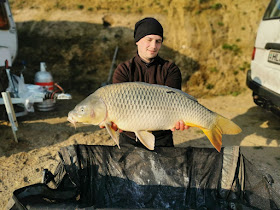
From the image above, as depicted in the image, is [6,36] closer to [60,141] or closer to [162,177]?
[60,141]

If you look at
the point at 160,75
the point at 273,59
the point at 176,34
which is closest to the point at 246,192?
the point at 160,75

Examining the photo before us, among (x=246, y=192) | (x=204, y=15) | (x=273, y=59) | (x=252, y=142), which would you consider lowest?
(x=252, y=142)

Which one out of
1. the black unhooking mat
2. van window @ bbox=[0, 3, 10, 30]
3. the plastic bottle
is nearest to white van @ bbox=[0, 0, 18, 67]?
van window @ bbox=[0, 3, 10, 30]

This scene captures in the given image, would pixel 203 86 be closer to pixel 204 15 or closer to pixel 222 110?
pixel 222 110

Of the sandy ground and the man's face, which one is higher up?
the man's face

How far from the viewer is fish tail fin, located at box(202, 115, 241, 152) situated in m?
1.75

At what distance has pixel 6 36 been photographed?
13.6 ft

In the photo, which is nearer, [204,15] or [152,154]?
[152,154]

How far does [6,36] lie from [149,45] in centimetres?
327

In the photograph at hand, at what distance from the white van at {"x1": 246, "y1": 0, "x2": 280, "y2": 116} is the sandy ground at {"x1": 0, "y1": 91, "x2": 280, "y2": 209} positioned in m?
0.55

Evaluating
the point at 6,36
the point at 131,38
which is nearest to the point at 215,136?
the point at 6,36

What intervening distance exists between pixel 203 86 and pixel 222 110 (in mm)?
1098

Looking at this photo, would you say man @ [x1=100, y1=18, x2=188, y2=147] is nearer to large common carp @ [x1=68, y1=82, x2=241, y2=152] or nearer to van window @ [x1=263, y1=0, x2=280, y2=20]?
large common carp @ [x1=68, y1=82, x2=241, y2=152]

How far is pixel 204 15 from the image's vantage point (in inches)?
256
